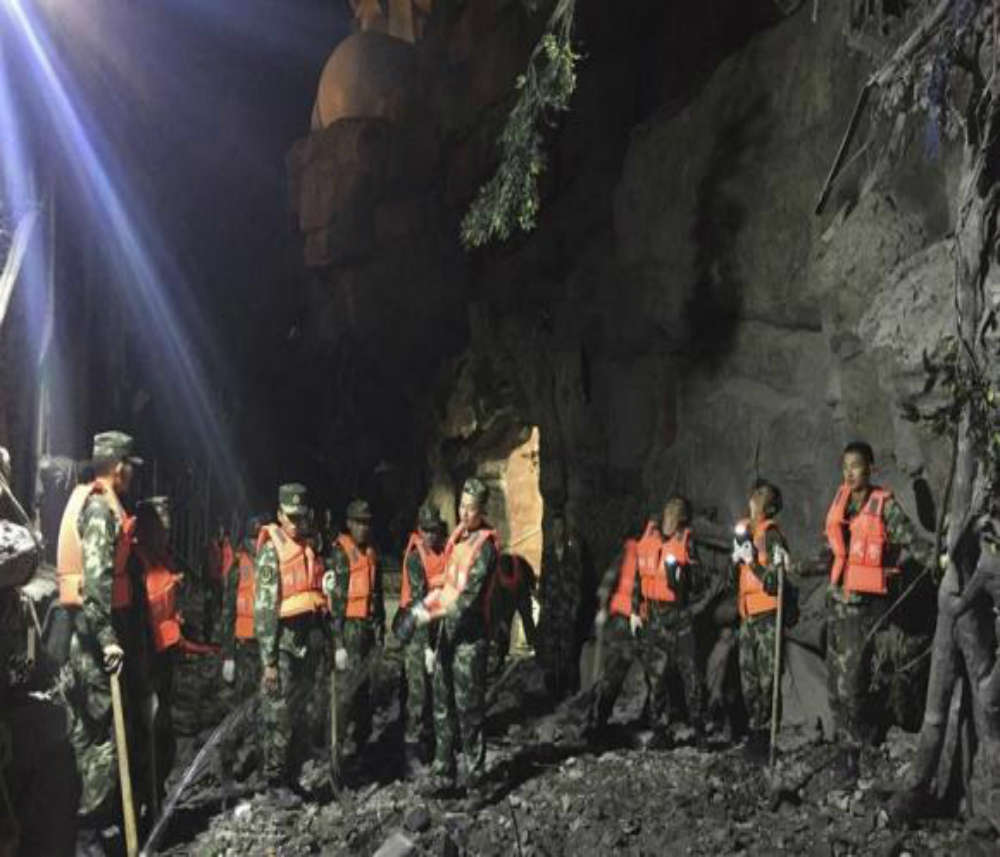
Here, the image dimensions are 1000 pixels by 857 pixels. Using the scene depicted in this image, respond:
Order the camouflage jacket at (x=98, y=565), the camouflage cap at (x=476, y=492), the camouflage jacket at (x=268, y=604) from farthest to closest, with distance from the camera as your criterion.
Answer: the camouflage cap at (x=476, y=492)
the camouflage jacket at (x=268, y=604)
the camouflage jacket at (x=98, y=565)

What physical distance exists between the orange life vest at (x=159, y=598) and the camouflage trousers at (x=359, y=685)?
A: 254 centimetres

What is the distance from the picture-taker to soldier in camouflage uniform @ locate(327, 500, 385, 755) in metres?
9.09

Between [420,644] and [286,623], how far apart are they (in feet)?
4.54

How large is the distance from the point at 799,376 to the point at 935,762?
4.01 meters

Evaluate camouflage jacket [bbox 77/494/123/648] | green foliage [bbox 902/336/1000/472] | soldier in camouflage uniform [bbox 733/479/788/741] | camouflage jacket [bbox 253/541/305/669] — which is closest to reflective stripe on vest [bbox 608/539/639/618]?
A: soldier in camouflage uniform [bbox 733/479/788/741]

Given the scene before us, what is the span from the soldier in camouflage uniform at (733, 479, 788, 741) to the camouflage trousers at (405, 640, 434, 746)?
2.94m

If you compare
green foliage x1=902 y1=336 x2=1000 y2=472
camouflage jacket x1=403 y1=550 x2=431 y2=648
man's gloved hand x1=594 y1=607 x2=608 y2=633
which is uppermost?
green foliage x1=902 y1=336 x2=1000 y2=472

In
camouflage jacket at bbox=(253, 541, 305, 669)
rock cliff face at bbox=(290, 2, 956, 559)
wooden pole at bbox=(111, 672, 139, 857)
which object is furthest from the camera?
rock cliff face at bbox=(290, 2, 956, 559)

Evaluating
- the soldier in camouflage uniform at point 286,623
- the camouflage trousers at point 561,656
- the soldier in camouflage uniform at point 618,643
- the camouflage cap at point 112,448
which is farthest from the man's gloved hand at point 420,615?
the camouflage trousers at point 561,656

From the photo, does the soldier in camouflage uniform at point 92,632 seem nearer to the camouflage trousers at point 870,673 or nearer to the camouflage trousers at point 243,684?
the camouflage trousers at point 243,684

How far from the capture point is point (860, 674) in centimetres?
705

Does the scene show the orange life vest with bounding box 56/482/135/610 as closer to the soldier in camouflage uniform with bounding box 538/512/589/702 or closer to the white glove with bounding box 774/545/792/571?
the white glove with bounding box 774/545/792/571

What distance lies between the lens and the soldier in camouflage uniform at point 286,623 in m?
7.28

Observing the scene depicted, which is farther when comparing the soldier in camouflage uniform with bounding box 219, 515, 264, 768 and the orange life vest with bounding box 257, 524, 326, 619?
the soldier in camouflage uniform with bounding box 219, 515, 264, 768
